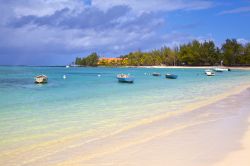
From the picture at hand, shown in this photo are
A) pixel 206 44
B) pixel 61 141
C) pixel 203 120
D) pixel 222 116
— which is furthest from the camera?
pixel 206 44

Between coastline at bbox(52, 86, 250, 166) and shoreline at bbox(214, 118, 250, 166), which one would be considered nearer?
shoreline at bbox(214, 118, 250, 166)

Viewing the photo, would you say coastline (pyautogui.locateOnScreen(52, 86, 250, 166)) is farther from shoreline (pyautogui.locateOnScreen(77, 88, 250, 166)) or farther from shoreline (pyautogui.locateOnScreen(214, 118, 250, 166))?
shoreline (pyautogui.locateOnScreen(214, 118, 250, 166))

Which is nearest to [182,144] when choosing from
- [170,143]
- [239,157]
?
[170,143]

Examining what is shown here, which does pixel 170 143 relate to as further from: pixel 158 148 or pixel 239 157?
pixel 239 157

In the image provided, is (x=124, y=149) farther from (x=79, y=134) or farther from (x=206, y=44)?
(x=206, y=44)

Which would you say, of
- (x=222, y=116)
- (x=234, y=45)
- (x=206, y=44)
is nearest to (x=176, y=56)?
(x=206, y=44)

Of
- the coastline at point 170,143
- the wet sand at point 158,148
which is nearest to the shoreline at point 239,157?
the wet sand at point 158,148

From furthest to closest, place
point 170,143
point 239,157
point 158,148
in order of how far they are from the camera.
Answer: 1. point 170,143
2. point 158,148
3. point 239,157

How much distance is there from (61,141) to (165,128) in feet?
13.1

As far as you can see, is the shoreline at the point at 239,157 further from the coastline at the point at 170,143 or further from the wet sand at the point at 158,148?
the coastline at the point at 170,143

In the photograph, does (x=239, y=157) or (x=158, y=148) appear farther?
(x=158, y=148)

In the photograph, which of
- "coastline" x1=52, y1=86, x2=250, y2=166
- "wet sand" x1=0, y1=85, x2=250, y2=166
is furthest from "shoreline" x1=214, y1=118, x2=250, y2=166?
"coastline" x1=52, y1=86, x2=250, y2=166

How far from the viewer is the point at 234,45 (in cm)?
16438

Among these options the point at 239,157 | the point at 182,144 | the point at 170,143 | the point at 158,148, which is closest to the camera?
the point at 239,157
